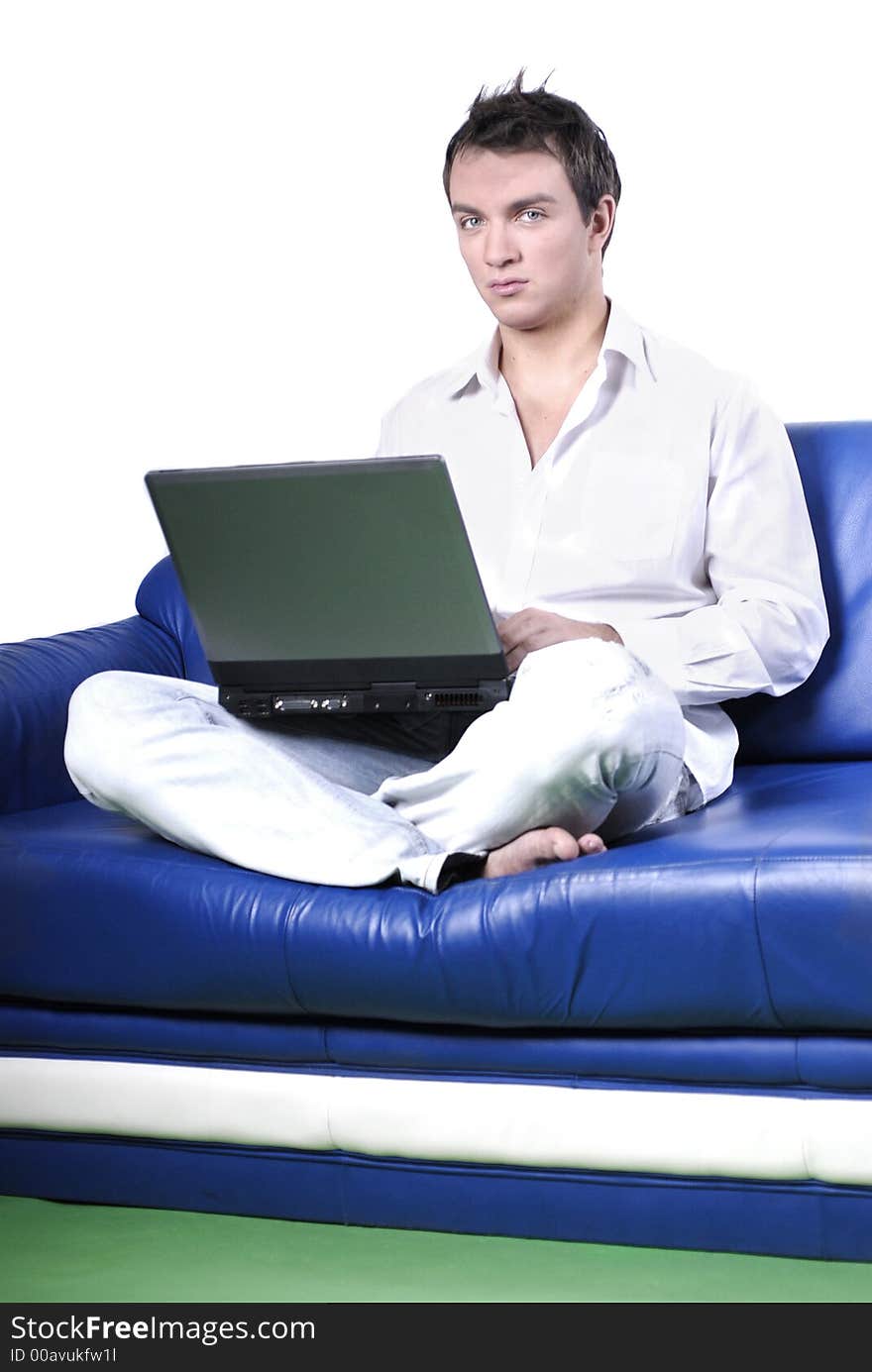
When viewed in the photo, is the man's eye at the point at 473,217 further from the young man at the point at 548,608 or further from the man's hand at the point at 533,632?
the man's hand at the point at 533,632

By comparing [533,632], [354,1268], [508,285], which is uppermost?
[508,285]

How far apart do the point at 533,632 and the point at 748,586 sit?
30 cm

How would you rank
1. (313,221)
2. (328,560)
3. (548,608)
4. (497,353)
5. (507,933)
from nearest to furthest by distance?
1. (507,933)
2. (328,560)
3. (548,608)
4. (497,353)
5. (313,221)

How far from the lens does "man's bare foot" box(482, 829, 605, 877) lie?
1810 millimetres

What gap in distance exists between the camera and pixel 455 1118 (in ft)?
5.96

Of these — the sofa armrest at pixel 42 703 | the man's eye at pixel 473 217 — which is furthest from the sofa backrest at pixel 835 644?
the sofa armrest at pixel 42 703

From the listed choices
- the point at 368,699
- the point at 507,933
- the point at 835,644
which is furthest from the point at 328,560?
the point at 835,644

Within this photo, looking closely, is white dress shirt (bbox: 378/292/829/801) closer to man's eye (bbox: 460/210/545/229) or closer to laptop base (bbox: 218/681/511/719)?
man's eye (bbox: 460/210/545/229)

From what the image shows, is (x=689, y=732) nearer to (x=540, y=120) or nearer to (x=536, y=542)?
(x=536, y=542)

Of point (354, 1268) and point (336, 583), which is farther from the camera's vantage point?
point (336, 583)

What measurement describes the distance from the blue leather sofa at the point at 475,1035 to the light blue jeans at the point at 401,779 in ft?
0.15

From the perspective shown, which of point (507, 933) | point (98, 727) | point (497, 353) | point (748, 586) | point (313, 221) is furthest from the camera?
point (313, 221)

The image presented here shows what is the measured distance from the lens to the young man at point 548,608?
1.87m

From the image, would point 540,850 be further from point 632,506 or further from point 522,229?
point 522,229
